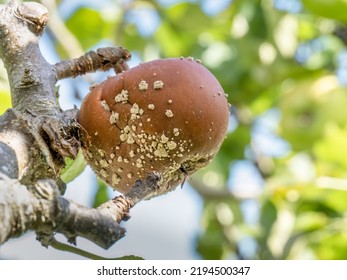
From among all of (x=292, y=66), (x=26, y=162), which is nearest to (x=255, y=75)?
(x=292, y=66)

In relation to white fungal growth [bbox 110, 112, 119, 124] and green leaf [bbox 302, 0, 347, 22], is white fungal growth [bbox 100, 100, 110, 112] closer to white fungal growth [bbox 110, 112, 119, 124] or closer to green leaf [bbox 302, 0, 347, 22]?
white fungal growth [bbox 110, 112, 119, 124]

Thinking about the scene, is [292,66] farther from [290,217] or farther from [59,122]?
[59,122]

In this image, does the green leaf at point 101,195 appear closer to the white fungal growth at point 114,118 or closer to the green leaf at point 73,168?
the green leaf at point 73,168

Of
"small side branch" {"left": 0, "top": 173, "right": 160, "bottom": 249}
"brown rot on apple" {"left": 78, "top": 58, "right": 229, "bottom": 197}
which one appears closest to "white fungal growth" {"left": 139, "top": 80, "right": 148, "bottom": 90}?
"brown rot on apple" {"left": 78, "top": 58, "right": 229, "bottom": 197}

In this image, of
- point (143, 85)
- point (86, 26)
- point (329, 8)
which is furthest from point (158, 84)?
point (86, 26)

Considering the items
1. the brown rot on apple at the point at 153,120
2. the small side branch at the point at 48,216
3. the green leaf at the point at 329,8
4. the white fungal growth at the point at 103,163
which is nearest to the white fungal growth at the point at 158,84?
the brown rot on apple at the point at 153,120

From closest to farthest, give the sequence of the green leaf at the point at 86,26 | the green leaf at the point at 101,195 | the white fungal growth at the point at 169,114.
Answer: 1. the white fungal growth at the point at 169,114
2. the green leaf at the point at 101,195
3. the green leaf at the point at 86,26

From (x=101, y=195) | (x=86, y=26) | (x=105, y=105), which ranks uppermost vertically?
(x=86, y=26)

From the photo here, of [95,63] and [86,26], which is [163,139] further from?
[86,26]
